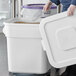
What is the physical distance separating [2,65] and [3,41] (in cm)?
100

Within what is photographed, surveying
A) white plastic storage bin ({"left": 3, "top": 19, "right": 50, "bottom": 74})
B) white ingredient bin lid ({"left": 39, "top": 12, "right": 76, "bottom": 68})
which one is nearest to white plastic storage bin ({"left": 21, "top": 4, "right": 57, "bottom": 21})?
white plastic storage bin ({"left": 3, "top": 19, "right": 50, "bottom": 74})

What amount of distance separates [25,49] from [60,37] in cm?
35

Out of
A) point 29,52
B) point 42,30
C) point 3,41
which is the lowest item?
point 3,41

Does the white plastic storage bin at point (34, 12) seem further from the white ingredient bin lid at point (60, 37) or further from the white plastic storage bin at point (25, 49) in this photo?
the white ingredient bin lid at point (60, 37)

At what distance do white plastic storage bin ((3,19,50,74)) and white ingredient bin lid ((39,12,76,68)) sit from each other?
7.1 inches

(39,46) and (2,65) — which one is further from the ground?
(39,46)

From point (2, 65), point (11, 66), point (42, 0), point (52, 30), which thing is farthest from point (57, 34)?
point (42, 0)

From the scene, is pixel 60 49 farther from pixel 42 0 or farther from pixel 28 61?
pixel 42 0

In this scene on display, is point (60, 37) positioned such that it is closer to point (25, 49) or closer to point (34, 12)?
point (25, 49)

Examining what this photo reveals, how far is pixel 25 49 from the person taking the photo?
1.47 metres

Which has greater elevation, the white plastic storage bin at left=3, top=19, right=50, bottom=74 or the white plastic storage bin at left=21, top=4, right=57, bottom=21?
the white plastic storage bin at left=21, top=4, right=57, bottom=21

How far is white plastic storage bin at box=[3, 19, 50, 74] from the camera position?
1.42 metres

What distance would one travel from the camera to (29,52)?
Result: 57.7 inches

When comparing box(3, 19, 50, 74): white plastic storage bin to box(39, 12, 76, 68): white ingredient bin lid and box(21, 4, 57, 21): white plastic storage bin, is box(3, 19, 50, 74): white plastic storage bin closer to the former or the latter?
box(39, 12, 76, 68): white ingredient bin lid
